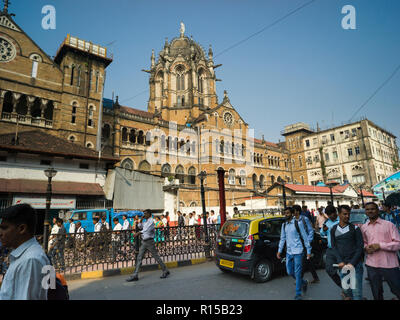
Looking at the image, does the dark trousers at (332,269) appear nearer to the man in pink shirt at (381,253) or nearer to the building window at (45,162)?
the man in pink shirt at (381,253)

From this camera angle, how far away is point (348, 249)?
4.07 meters

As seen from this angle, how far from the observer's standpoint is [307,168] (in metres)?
53.6

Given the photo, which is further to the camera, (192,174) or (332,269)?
(192,174)

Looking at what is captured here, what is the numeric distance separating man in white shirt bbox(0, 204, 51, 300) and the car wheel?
18.0 ft

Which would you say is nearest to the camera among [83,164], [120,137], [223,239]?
[223,239]

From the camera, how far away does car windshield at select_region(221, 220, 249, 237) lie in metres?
6.68

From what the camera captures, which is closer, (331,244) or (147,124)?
(331,244)

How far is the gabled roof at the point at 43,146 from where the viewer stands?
1553 cm

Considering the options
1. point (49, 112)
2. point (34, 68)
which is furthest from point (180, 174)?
point (34, 68)

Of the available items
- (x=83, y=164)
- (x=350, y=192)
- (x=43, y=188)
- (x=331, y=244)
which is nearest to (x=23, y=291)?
(x=331, y=244)

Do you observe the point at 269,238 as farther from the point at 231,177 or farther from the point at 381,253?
the point at 231,177

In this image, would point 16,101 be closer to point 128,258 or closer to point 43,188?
point 43,188

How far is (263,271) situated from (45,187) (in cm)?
1531
